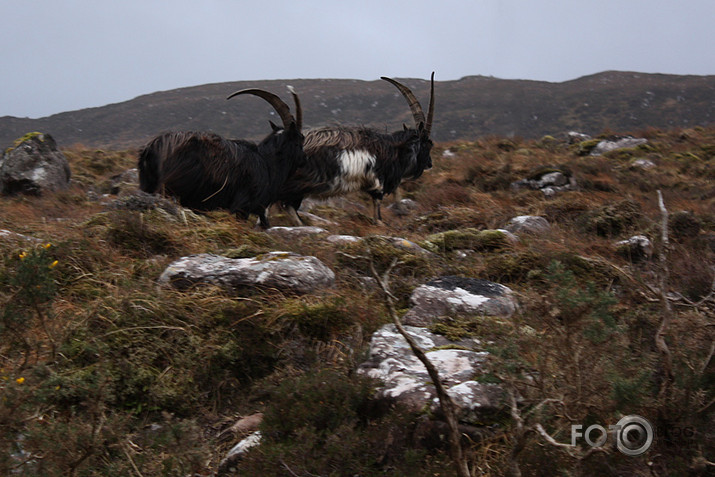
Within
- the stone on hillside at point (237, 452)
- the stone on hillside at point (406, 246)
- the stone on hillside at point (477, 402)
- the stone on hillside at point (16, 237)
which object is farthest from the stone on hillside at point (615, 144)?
the stone on hillside at point (237, 452)

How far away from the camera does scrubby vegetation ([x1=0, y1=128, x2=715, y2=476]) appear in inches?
85.0

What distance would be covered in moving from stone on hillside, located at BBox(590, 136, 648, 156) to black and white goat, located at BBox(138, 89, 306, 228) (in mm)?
11397

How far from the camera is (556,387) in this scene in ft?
7.93

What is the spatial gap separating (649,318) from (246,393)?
2295mm

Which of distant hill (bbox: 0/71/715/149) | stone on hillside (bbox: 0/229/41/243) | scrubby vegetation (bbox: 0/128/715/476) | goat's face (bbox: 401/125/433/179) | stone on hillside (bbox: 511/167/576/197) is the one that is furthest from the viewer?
distant hill (bbox: 0/71/715/149)

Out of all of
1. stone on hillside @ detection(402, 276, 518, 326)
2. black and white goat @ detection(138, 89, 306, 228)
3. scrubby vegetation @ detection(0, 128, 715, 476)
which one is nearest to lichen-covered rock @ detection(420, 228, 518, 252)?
scrubby vegetation @ detection(0, 128, 715, 476)

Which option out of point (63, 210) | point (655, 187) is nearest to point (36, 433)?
point (63, 210)

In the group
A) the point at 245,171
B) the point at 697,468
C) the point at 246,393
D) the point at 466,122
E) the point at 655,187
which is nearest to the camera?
the point at 697,468

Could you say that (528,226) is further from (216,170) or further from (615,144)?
(615,144)

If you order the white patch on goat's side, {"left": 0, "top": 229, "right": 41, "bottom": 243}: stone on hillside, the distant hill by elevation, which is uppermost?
the distant hill

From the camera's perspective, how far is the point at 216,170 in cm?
574

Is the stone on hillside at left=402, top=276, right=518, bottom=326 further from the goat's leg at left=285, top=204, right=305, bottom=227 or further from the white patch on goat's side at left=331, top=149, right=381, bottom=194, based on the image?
the white patch on goat's side at left=331, top=149, right=381, bottom=194

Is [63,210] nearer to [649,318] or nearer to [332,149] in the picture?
[332,149]

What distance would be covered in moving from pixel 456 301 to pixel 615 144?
14.3 metres
